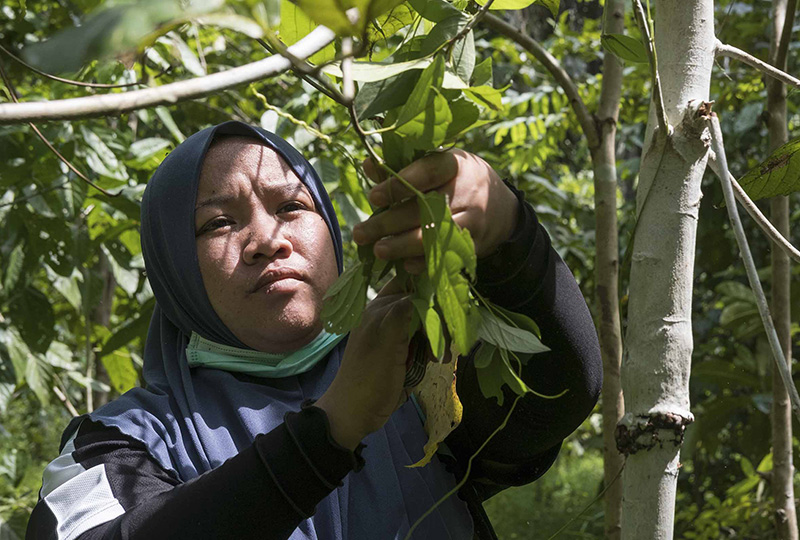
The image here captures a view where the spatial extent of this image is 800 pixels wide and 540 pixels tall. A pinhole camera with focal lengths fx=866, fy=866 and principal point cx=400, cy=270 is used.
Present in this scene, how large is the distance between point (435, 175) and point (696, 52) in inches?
11.3

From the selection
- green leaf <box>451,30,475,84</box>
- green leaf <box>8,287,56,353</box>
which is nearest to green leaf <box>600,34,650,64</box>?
green leaf <box>451,30,475,84</box>

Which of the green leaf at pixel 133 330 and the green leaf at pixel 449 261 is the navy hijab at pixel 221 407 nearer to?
the green leaf at pixel 449 261

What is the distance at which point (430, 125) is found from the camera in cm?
61

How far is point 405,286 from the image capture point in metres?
0.73

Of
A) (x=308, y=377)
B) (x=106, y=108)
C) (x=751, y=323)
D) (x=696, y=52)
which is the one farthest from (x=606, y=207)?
(x=751, y=323)

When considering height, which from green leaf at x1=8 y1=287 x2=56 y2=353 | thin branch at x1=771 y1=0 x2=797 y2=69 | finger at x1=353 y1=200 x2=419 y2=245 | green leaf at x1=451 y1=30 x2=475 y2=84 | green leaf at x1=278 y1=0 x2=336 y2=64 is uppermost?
green leaf at x1=278 y1=0 x2=336 y2=64

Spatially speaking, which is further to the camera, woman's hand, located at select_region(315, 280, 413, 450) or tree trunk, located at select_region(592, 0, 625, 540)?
tree trunk, located at select_region(592, 0, 625, 540)

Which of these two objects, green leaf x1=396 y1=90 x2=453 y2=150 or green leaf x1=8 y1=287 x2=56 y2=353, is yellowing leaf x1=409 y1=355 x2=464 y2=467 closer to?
green leaf x1=396 y1=90 x2=453 y2=150

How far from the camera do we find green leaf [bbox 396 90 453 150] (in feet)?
1.97

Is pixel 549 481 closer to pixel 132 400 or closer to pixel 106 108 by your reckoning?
pixel 132 400

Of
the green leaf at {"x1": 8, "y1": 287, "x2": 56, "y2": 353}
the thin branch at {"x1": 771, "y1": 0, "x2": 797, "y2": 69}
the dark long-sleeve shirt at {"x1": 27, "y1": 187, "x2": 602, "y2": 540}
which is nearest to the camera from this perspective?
the dark long-sleeve shirt at {"x1": 27, "y1": 187, "x2": 602, "y2": 540}

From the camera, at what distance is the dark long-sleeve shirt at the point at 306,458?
2.60ft

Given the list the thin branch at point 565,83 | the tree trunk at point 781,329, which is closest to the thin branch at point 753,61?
the thin branch at point 565,83

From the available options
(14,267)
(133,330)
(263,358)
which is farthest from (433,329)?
(14,267)
